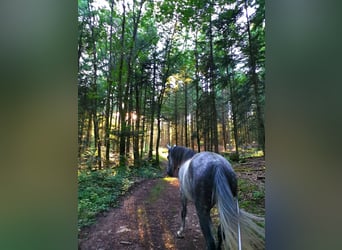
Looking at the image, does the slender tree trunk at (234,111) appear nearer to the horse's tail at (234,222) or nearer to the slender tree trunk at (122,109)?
the horse's tail at (234,222)

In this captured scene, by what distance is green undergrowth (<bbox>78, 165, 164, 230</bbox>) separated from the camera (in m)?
1.47

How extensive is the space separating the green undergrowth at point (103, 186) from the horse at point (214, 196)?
0.23 metres

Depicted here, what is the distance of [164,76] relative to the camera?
1679mm

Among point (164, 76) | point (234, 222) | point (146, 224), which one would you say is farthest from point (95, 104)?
point (234, 222)

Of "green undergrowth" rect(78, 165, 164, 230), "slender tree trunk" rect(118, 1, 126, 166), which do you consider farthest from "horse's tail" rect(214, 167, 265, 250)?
"slender tree trunk" rect(118, 1, 126, 166)

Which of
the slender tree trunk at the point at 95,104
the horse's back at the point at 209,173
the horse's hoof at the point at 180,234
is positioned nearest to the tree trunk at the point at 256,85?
the horse's back at the point at 209,173

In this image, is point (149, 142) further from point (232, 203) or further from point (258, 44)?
point (258, 44)

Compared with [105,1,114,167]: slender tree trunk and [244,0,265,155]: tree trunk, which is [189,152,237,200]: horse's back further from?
[105,1,114,167]: slender tree trunk
